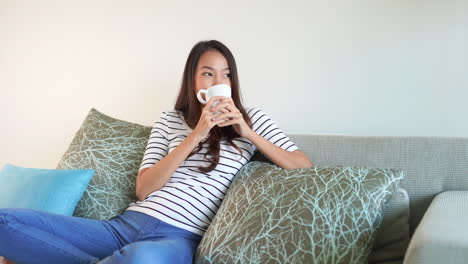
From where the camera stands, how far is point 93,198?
6.22ft

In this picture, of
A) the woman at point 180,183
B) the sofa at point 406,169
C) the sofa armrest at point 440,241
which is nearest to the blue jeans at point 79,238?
the woman at point 180,183

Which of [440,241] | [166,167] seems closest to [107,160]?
[166,167]

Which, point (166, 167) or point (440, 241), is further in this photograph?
point (166, 167)

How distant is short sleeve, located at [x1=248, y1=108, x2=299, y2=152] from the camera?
180 cm

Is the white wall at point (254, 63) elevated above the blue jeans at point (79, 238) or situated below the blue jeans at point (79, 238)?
above

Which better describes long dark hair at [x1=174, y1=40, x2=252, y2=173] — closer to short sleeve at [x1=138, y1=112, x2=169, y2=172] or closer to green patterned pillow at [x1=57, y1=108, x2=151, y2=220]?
short sleeve at [x1=138, y1=112, x2=169, y2=172]

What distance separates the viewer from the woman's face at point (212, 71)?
6.11 ft

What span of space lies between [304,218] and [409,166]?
49 cm

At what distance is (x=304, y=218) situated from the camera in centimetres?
139

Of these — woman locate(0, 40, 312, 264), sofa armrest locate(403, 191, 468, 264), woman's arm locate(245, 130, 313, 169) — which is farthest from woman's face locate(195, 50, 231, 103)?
sofa armrest locate(403, 191, 468, 264)

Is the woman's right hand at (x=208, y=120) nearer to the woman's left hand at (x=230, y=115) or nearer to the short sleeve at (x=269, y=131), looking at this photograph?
the woman's left hand at (x=230, y=115)

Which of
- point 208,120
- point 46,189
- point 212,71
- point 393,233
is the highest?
point 212,71

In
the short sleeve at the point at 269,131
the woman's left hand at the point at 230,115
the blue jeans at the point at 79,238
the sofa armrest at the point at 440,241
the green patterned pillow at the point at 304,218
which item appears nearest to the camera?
the sofa armrest at the point at 440,241

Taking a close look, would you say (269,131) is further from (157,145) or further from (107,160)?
(107,160)
